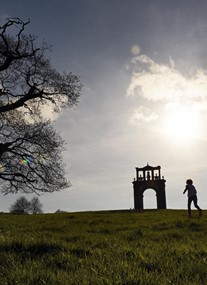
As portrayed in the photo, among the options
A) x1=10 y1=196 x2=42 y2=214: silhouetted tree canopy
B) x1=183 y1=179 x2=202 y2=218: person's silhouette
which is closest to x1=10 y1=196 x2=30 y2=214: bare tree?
x1=10 y1=196 x2=42 y2=214: silhouetted tree canopy

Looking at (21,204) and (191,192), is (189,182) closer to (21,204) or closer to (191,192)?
(191,192)

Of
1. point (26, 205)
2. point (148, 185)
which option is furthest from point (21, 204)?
point (148, 185)

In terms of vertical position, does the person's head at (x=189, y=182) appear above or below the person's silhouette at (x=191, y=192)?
above

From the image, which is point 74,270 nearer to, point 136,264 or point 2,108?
point 136,264

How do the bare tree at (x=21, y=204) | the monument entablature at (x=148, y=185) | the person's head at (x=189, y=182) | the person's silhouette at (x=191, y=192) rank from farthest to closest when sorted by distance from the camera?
1. the bare tree at (x=21, y=204)
2. the monument entablature at (x=148, y=185)
3. the person's head at (x=189, y=182)
4. the person's silhouette at (x=191, y=192)

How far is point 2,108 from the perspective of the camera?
22594 mm

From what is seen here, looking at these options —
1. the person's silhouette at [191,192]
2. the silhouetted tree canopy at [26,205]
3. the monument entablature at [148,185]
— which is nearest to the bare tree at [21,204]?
the silhouetted tree canopy at [26,205]

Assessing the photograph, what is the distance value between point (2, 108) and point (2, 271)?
1888 centimetres

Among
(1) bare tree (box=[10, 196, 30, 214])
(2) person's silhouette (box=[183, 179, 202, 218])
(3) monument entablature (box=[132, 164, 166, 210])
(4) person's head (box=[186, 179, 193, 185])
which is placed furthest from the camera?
(1) bare tree (box=[10, 196, 30, 214])

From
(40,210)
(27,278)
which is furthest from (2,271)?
(40,210)

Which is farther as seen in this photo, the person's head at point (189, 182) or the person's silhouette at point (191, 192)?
the person's head at point (189, 182)

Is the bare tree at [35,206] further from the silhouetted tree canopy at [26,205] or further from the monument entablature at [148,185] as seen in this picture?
the monument entablature at [148,185]

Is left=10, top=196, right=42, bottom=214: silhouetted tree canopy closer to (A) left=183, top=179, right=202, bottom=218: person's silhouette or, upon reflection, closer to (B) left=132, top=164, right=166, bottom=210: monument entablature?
(B) left=132, top=164, right=166, bottom=210: monument entablature

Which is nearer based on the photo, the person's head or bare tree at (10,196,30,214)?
the person's head
